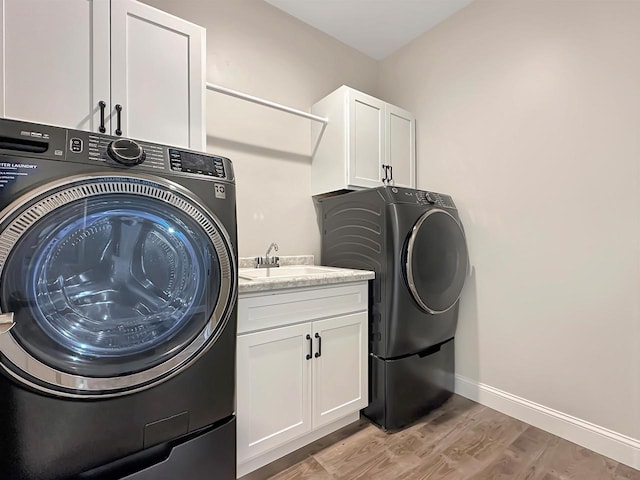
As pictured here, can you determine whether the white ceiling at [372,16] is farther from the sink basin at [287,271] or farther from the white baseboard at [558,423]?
the white baseboard at [558,423]

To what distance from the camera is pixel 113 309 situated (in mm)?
958

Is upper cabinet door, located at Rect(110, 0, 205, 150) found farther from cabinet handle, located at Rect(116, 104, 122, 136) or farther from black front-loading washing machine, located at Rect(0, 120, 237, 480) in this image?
black front-loading washing machine, located at Rect(0, 120, 237, 480)

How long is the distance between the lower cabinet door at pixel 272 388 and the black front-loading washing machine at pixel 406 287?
48 cm

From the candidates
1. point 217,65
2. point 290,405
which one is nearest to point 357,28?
point 217,65

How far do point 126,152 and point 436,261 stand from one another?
1.69m

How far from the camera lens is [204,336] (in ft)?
3.66

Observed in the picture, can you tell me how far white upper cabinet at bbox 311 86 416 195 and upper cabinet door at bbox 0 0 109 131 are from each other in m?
1.39

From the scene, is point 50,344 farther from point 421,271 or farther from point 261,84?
point 261,84

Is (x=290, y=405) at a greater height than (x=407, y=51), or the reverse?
(x=407, y=51)

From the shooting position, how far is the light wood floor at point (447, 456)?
1.47 m

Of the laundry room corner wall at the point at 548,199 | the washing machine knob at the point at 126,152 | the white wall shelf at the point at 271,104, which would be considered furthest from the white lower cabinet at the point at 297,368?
the white wall shelf at the point at 271,104

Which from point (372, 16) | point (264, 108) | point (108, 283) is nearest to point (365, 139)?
point (264, 108)

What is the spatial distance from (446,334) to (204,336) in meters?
1.66

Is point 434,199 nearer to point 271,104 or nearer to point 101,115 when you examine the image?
point 271,104
